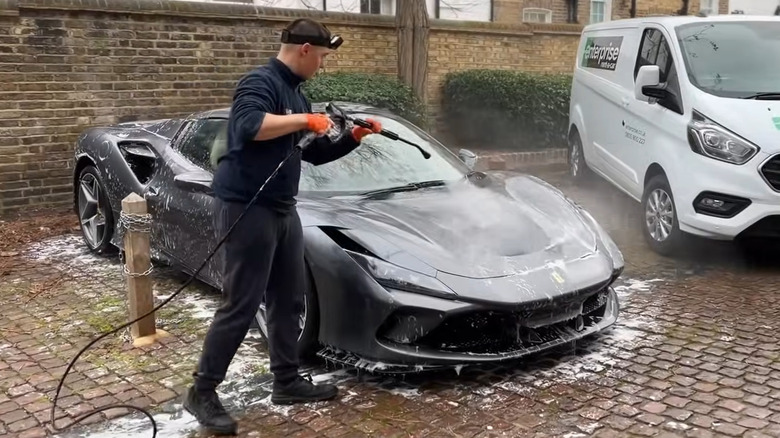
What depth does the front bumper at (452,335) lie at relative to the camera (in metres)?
3.57

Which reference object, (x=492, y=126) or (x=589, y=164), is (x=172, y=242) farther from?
(x=492, y=126)

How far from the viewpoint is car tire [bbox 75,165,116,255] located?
607cm

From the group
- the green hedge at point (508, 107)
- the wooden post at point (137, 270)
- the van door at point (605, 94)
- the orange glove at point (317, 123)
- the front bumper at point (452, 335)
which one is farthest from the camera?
the green hedge at point (508, 107)

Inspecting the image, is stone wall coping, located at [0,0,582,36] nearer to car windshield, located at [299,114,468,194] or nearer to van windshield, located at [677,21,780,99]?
car windshield, located at [299,114,468,194]

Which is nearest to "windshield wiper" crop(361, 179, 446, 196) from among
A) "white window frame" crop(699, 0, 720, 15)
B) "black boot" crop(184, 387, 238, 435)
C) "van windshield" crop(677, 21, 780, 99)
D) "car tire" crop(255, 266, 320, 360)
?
"car tire" crop(255, 266, 320, 360)

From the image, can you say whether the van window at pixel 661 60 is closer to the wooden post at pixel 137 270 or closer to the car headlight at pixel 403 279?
the car headlight at pixel 403 279

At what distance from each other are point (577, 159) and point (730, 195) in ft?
11.3

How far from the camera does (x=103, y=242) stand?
6.14 metres

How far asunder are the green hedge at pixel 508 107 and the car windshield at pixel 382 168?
6.35 m

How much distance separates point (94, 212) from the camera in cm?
631

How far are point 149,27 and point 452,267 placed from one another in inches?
249

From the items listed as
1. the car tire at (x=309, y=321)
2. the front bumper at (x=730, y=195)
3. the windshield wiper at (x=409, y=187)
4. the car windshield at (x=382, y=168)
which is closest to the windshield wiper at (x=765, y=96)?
the front bumper at (x=730, y=195)

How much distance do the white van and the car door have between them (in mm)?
3523

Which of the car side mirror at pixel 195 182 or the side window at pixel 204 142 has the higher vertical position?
the side window at pixel 204 142
